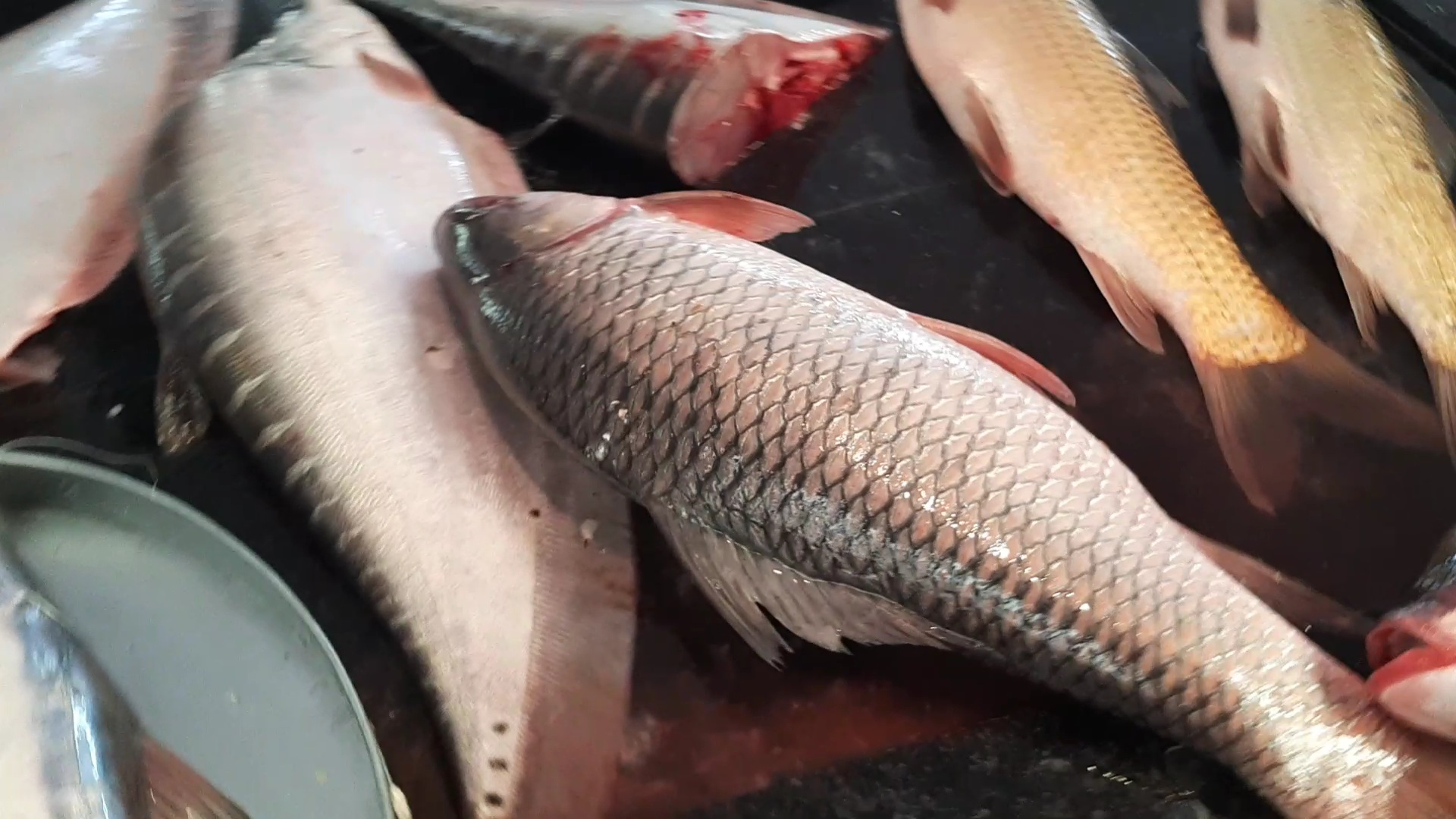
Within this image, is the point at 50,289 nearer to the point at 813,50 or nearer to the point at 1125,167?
the point at 813,50

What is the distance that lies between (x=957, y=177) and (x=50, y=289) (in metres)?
1.02

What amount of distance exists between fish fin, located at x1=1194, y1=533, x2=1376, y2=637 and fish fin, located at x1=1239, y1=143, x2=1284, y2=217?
0.49m

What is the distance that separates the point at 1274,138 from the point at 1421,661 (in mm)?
661

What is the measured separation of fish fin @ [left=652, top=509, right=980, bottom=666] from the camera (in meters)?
0.82

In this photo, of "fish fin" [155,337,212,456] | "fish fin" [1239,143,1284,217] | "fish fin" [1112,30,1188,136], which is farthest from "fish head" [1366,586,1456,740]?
"fish fin" [155,337,212,456]

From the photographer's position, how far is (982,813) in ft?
2.71

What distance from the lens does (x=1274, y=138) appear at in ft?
3.73

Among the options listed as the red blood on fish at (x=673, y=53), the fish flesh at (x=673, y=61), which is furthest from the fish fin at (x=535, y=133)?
the red blood on fish at (x=673, y=53)

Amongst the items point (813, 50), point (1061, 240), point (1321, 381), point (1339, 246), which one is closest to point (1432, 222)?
point (1339, 246)

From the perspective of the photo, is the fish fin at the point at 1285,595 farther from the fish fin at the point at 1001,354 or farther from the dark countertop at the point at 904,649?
the fish fin at the point at 1001,354

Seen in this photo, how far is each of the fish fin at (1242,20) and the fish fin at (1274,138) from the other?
0.29 feet

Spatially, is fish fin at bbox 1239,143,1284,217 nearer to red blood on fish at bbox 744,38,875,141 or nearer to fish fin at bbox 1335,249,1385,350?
fish fin at bbox 1335,249,1385,350

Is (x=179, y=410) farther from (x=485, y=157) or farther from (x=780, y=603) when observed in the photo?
(x=780, y=603)

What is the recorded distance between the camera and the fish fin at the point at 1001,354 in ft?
3.08
